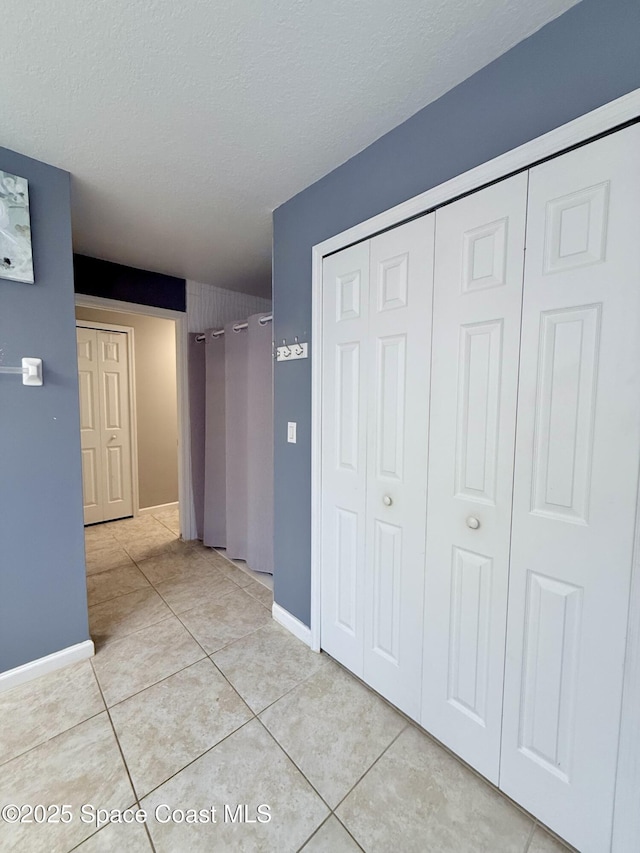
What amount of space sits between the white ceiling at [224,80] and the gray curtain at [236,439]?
1069mm

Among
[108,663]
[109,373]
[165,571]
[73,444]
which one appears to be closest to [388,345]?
[73,444]

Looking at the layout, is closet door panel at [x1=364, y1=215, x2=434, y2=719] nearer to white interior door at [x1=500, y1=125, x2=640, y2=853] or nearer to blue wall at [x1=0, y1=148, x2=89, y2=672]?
white interior door at [x1=500, y1=125, x2=640, y2=853]

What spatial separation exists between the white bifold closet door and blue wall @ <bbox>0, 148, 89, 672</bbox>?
1.25 m

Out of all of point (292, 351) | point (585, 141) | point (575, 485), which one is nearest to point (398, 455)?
point (575, 485)

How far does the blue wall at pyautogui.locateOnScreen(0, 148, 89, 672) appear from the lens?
60.3 inches

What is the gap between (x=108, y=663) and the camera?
173 cm

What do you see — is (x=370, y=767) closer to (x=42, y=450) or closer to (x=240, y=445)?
(x=42, y=450)

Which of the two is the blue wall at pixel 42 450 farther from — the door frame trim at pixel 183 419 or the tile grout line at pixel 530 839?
the tile grout line at pixel 530 839

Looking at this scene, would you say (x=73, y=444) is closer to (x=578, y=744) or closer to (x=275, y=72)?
(x=275, y=72)

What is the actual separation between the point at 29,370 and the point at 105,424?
93.8 inches

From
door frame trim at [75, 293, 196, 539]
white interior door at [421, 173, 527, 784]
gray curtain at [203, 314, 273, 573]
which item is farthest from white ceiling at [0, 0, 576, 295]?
door frame trim at [75, 293, 196, 539]

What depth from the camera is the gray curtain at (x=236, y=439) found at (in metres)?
2.70

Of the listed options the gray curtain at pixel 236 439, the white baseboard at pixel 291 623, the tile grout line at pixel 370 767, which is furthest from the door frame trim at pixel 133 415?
the tile grout line at pixel 370 767

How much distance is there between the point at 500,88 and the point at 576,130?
33 cm
